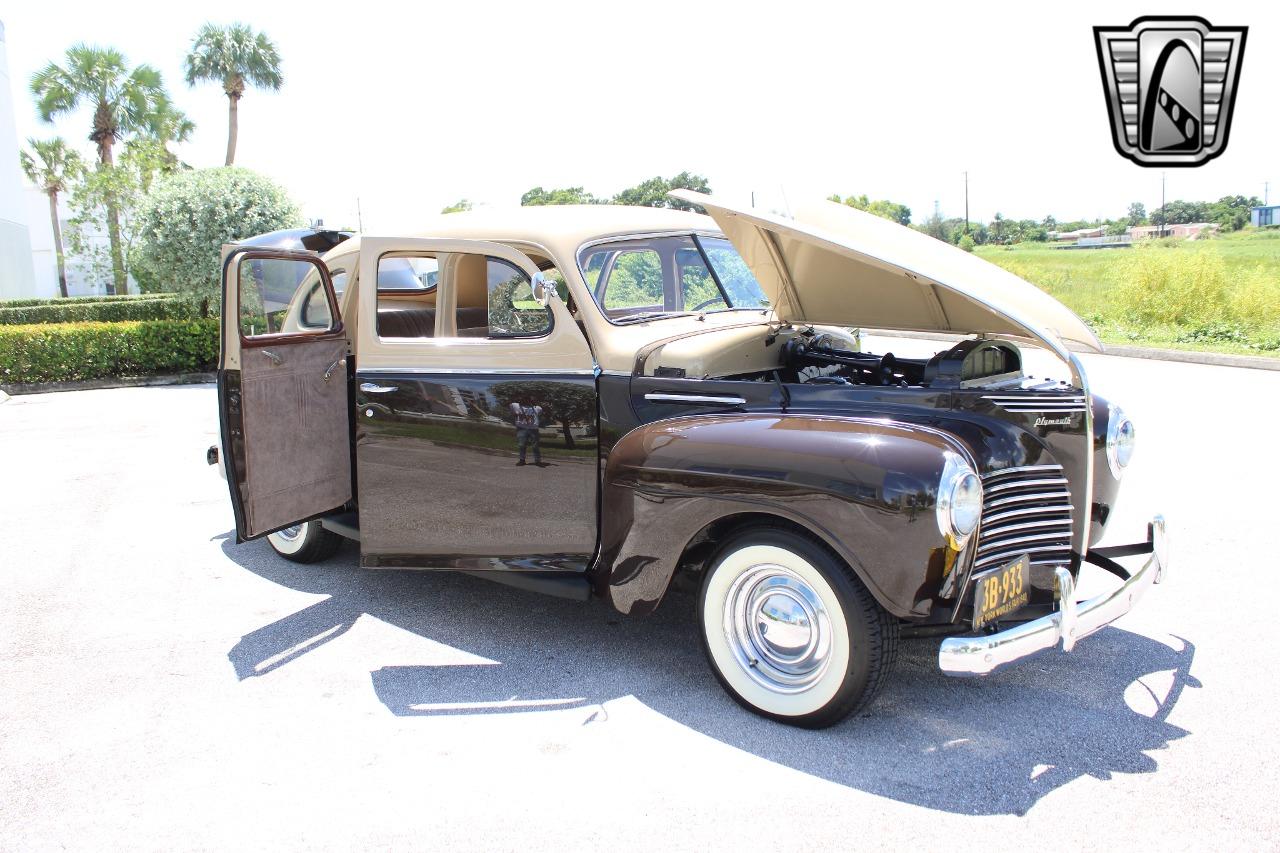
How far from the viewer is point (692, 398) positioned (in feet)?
13.1

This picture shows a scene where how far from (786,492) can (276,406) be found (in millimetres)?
2611

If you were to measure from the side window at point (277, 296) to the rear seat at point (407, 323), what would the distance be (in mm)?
332

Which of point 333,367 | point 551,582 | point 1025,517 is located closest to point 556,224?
point 333,367

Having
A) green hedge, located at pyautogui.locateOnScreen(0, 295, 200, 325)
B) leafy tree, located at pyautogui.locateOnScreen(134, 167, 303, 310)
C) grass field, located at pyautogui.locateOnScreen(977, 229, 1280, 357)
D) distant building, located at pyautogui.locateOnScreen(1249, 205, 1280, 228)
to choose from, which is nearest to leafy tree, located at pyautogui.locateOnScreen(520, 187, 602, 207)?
leafy tree, located at pyautogui.locateOnScreen(134, 167, 303, 310)

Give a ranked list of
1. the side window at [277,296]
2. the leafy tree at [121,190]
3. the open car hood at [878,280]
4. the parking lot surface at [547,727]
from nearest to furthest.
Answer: the parking lot surface at [547,727] → the open car hood at [878,280] → the side window at [277,296] → the leafy tree at [121,190]

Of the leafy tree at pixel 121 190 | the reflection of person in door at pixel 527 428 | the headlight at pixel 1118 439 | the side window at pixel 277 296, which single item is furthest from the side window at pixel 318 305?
the leafy tree at pixel 121 190

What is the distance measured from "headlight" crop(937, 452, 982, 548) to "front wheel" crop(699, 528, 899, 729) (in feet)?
1.29

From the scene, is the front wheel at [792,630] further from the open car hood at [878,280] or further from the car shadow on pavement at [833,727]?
the open car hood at [878,280]

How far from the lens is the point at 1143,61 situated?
29.1 feet

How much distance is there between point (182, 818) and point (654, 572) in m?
1.86

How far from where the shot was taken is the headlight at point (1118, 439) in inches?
164

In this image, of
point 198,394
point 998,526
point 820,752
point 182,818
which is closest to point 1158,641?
point 998,526

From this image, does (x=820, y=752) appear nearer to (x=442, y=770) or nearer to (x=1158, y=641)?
(x=442, y=770)

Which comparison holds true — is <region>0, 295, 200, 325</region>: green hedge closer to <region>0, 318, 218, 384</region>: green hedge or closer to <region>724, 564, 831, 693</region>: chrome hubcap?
<region>0, 318, 218, 384</region>: green hedge
